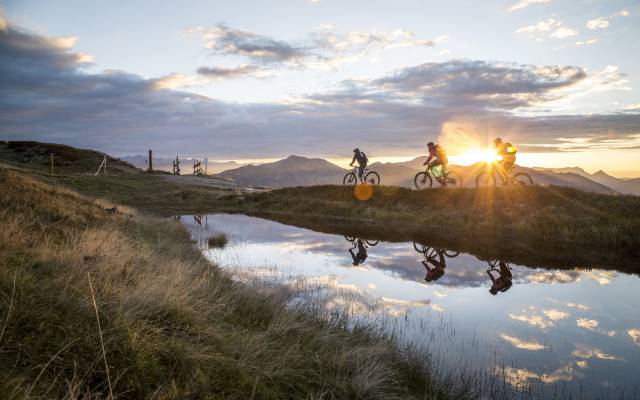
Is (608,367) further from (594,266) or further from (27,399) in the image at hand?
(594,266)

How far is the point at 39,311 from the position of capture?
438cm


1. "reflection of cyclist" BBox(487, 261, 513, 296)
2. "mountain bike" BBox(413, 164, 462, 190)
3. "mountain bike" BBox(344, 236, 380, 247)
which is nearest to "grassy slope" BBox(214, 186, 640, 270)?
"mountain bike" BBox(413, 164, 462, 190)

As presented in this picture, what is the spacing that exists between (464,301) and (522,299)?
1.87m

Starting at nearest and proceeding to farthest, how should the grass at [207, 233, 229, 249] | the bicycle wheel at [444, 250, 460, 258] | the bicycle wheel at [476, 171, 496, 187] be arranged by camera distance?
the bicycle wheel at [444, 250, 460, 258] < the grass at [207, 233, 229, 249] < the bicycle wheel at [476, 171, 496, 187]

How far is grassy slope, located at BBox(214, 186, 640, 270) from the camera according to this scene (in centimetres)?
1916

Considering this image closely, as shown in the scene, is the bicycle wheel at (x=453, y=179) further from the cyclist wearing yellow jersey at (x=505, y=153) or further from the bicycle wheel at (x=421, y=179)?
the cyclist wearing yellow jersey at (x=505, y=153)

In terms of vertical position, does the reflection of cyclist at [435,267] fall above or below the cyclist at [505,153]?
below

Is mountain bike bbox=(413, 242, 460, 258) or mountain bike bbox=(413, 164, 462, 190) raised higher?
mountain bike bbox=(413, 164, 462, 190)

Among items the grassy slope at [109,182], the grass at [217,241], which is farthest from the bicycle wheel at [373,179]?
the grass at [217,241]

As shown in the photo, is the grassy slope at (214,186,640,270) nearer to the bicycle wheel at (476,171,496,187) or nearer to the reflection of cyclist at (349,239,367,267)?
the bicycle wheel at (476,171,496,187)

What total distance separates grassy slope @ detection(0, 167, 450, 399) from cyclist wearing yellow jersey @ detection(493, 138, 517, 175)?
20667 mm

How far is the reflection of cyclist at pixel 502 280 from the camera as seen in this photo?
13.2m

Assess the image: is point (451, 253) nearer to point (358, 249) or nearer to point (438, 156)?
point (358, 249)

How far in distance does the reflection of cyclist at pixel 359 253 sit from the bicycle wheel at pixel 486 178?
10.7 metres
